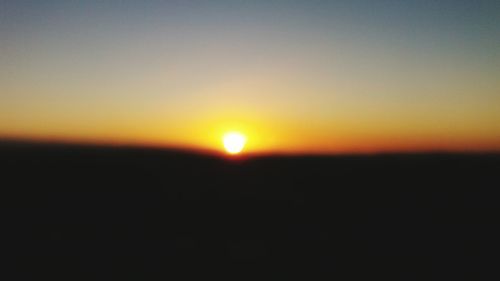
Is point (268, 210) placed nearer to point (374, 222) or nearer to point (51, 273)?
point (374, 222)

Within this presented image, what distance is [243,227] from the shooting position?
37.0ft

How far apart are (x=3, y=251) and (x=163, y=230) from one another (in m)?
3.12

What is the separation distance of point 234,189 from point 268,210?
283 cm

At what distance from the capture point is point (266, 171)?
882 inches

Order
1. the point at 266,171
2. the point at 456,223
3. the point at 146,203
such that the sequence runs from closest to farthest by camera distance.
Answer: the point at 456,223
the point at 146,203
the point at 266,171

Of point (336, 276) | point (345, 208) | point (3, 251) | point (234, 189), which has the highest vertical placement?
point (234, 189)

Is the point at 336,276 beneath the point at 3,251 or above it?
beneath

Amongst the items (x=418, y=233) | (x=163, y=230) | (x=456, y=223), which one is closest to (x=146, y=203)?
(x=163, y=230)

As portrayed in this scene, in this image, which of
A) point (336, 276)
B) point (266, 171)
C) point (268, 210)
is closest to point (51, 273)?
point (336, 276)

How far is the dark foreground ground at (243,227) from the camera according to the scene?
28.2ft

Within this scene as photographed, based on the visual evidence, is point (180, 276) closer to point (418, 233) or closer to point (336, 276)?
point (336, 276)

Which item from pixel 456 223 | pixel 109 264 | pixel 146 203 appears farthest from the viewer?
pixel 146 203

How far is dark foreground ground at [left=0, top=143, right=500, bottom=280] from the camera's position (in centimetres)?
861

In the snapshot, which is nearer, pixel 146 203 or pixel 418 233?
pixel 418 233
